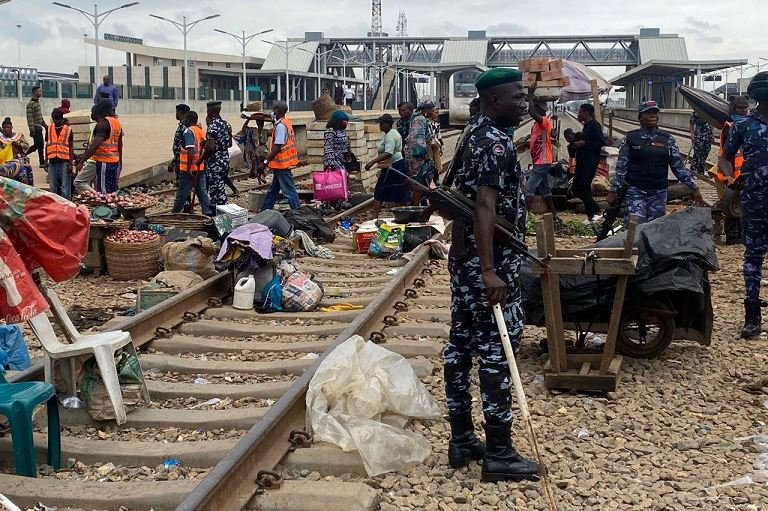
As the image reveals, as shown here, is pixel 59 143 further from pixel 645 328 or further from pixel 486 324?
pixel 486 324

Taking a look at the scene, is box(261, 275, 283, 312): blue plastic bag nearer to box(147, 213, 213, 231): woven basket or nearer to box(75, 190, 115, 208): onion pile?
box(147, 213, 213, 231): woven basket

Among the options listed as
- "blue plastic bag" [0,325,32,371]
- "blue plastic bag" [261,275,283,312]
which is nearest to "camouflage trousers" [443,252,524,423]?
"blue plastic bag" [0,325,32,371]

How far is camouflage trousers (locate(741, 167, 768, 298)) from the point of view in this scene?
23.0 ft

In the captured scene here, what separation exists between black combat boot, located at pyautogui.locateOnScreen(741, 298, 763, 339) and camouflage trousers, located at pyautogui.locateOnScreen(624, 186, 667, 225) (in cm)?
165

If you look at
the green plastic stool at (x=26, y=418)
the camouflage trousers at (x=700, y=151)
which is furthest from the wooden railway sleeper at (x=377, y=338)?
the camouflage trousers at (x=700, y=151)

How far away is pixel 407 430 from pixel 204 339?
2.53 m

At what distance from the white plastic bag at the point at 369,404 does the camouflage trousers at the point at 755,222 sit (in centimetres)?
335

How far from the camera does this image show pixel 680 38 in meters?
109

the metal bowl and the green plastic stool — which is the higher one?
the metal bowl

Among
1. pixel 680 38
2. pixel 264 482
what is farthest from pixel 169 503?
pixel 680 38

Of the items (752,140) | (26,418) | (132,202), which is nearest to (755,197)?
(752,140)

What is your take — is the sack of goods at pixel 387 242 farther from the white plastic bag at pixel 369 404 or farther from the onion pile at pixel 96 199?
the white plastic bag at pixel 369 404

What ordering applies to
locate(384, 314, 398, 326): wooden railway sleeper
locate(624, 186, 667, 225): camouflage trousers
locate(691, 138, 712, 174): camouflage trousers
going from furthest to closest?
locate(691, 138, 712, 174): camouflage trousers < locate(624, 186, 667, 225): camouflage trousers < locate(384, 314, 398, 326): wooden railway sleeper

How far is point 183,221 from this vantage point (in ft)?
35.6
